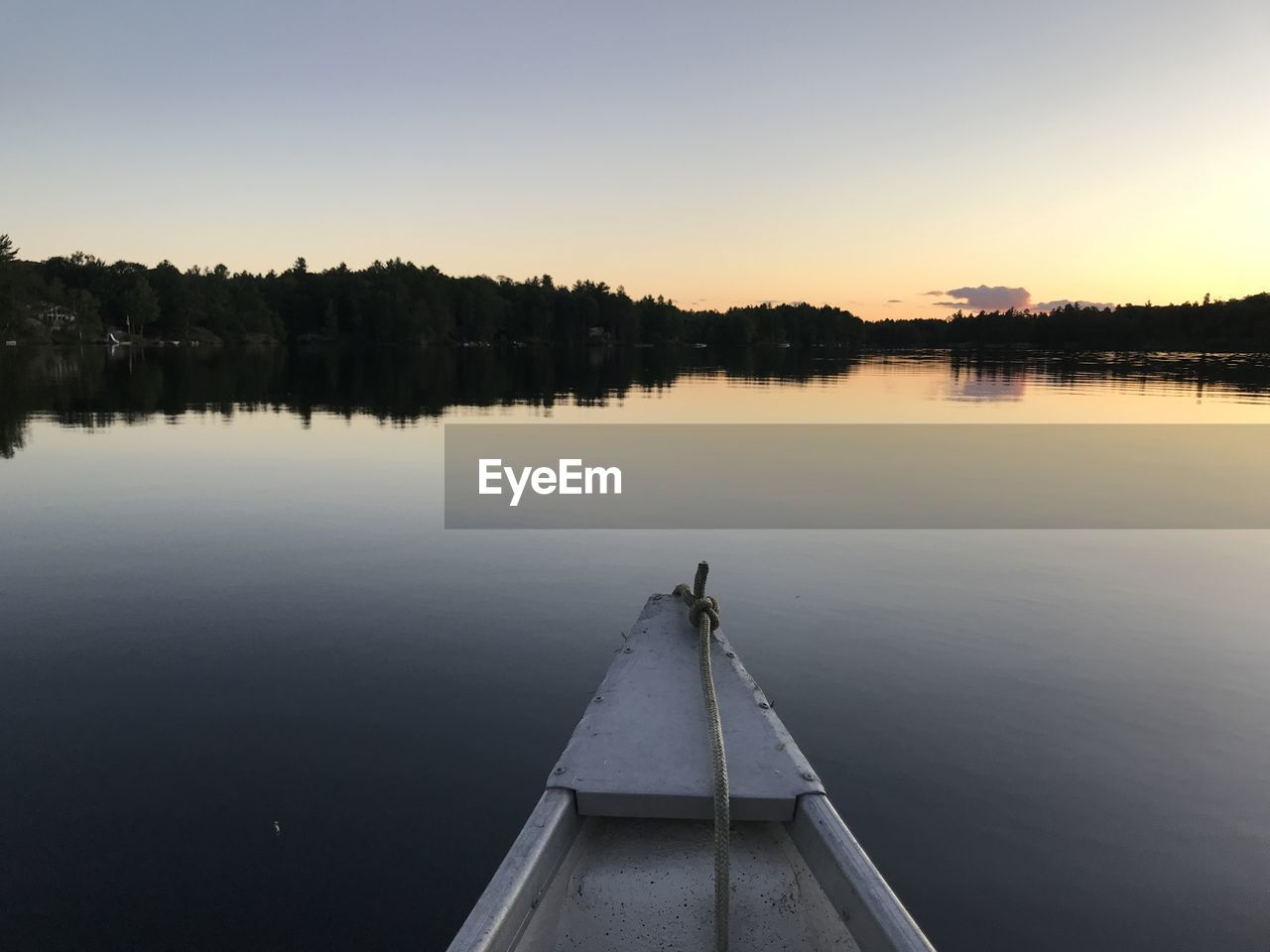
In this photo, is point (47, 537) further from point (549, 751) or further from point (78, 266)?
point (78, 266)

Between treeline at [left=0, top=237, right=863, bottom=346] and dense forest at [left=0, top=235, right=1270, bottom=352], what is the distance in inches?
9.8

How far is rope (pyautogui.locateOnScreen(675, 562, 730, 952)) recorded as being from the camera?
3.39m

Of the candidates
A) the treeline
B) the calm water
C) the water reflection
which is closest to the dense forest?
the treeline

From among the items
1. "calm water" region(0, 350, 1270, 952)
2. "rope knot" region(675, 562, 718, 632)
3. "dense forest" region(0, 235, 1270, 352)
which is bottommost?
"calm water" region(0, 350, 1270, 952)

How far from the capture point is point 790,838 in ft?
13.6

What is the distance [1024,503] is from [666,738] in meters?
13.5

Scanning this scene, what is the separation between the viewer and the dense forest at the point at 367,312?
4429 inches

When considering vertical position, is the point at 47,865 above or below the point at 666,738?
below

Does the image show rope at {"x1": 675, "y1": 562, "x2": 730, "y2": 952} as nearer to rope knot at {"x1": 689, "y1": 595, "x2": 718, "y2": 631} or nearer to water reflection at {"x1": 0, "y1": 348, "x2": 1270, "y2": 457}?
rope knot at {"x1": 689, "y1": 595, "x2": 718, "y2": 631}

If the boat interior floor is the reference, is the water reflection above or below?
above

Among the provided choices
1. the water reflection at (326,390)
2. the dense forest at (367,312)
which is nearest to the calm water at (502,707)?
the water reflection at (326,390)

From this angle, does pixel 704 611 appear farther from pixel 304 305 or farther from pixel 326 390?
pixel 304 305

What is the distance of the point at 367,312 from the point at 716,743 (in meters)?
157

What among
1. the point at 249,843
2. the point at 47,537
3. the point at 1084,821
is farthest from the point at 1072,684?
the point at 47,537
